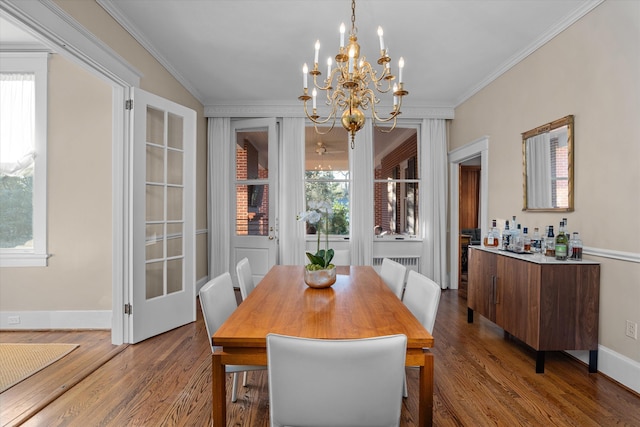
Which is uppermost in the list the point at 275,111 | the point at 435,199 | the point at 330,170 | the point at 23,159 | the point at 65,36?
the point at 275,111

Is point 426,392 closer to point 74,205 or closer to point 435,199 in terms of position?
point 74,205

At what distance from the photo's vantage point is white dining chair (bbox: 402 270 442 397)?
5.30 ft

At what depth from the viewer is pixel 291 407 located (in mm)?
1053

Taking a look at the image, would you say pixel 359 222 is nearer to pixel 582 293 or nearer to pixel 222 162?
pixel 222 162

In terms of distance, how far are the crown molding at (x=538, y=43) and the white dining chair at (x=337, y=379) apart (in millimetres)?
2968

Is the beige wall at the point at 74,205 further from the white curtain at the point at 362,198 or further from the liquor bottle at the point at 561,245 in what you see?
the liquor bottle at the point at 561,245

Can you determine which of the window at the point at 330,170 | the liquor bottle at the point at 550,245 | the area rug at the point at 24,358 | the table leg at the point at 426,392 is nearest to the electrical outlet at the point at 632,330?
the liquor bottle at the point at 550,245

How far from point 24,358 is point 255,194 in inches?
117

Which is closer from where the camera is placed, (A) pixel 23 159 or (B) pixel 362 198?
(A) pixel 23 159

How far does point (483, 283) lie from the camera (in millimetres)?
3176

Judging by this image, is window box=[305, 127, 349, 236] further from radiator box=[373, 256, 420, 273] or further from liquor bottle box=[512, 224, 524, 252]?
liquor bottle box=[512, 224, 524, 252]

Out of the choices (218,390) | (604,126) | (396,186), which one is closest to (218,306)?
(218,390)

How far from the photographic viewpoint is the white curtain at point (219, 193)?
4.81 meters

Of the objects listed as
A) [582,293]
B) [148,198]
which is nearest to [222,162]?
[148,198]
